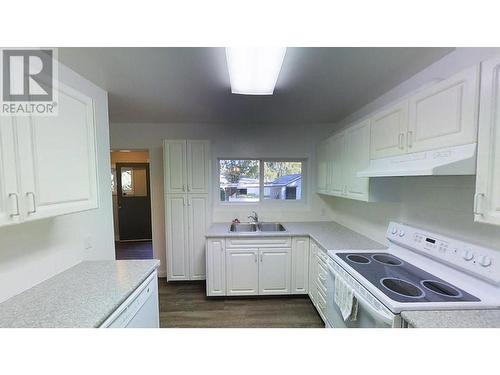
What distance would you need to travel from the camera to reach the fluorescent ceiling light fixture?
1222 mm

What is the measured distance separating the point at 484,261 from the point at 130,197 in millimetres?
5663

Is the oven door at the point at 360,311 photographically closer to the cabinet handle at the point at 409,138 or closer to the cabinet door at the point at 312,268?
the cabinet door at the point at 312,268

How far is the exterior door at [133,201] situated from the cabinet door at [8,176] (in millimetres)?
4362

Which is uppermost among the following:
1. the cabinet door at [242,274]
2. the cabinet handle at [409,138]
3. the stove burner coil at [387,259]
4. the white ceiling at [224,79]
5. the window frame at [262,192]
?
the white ceiling at [224,79]

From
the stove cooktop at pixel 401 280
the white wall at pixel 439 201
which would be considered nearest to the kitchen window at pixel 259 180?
the white wall at pixel 439 201

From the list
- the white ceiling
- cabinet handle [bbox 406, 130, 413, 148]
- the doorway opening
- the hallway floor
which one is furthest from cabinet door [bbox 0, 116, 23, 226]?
Answer: the doorway opening

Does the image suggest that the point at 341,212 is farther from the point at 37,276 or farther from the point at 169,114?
the point at 37,276

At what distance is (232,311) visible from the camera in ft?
7.64

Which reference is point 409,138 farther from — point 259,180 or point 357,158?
point 259,180

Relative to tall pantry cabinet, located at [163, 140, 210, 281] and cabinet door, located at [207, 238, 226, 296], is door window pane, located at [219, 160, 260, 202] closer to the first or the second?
tall pantry cabinet, located at [163, 140, 210, 281]

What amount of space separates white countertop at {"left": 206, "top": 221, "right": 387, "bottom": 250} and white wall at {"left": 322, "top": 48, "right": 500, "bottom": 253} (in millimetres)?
202

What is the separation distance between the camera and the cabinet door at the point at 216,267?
2500 millimetres

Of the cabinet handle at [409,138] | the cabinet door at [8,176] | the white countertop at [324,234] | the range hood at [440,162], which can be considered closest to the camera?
the cabinet door at [8,176]

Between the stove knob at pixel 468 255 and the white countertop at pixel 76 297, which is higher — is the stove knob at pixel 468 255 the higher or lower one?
the higher one
